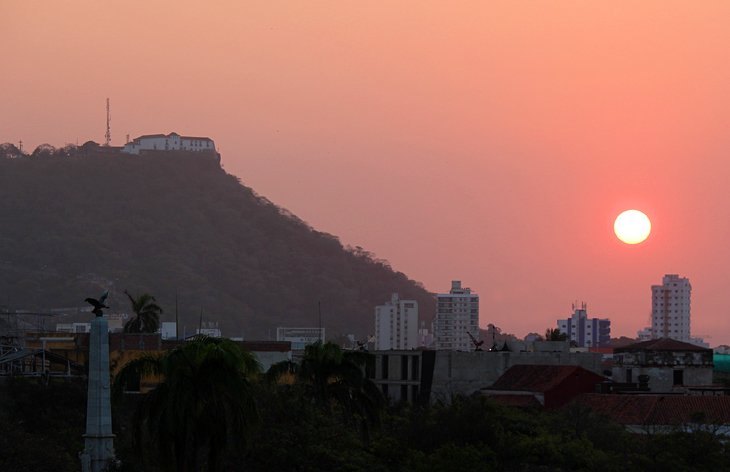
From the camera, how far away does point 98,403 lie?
46.0 m

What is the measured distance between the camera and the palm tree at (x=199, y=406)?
140 ft

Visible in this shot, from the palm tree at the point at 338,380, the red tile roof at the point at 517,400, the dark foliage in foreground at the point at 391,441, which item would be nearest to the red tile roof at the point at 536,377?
the red tile roof at the point at 517,400

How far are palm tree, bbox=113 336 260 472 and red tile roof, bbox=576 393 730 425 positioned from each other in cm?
3839

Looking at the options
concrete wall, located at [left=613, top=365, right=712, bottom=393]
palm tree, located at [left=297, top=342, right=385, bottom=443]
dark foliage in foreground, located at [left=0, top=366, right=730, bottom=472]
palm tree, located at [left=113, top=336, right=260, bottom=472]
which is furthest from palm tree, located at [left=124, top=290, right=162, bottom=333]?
palm tree, located at [left=113, top=336, right=260, bottom=472]

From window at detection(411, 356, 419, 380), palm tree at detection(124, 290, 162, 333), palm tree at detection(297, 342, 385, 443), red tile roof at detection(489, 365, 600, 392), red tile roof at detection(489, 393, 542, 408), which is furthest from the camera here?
palm tree at detection(124, 290, 162, 333)

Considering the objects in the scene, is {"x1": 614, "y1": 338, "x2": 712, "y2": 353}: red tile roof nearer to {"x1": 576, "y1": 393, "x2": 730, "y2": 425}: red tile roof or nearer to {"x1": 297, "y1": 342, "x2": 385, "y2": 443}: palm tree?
{"x1": 576, "y1": 393, "x2": 730, "y2": 425}: red tile roof

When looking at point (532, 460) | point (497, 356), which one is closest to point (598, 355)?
point (497, 356)

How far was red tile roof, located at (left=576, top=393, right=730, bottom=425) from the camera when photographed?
3105 inches

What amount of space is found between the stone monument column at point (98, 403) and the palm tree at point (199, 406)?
2763 mm

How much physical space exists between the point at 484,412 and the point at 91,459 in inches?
817

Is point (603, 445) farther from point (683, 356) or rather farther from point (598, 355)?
point (598, 355)

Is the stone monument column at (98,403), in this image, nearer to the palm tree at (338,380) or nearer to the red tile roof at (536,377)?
the palm tree at (338,380)

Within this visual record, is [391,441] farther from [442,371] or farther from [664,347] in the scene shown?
[442,371]

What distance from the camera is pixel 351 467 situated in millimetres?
53688
